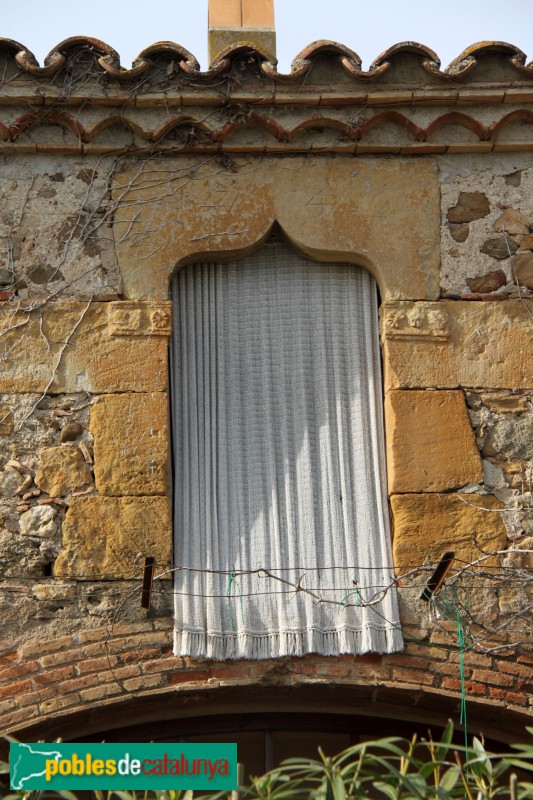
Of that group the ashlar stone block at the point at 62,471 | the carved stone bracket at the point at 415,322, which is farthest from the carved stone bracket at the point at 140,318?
the carved stone bracket at the point at 415,322

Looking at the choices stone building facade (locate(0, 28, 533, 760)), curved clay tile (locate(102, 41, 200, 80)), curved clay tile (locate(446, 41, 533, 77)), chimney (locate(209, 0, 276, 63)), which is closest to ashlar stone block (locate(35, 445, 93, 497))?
stone building facade (locate(0, 28, 533, 760))

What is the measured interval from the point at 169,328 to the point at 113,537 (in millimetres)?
1159

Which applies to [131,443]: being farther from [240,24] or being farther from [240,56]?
[240,24]

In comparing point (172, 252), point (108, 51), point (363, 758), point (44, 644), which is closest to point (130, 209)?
point (172, 252)

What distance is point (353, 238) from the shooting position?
7551mm

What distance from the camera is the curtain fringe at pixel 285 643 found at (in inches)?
265

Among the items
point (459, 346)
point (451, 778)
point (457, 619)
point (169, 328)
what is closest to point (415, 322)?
point (459, 346)

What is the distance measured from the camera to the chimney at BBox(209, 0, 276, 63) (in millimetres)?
8086

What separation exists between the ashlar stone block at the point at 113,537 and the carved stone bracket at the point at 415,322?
1.54 m

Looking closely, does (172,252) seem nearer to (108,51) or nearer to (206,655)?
(108,51)

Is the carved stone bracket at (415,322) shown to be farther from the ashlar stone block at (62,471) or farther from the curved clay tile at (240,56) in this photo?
the ashlar stone block at (62,471)

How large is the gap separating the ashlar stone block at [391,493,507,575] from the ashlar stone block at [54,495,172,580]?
118cm

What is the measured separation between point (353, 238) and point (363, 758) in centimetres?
318

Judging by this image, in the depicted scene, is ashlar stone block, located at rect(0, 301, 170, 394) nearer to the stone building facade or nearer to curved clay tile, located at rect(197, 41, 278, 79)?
the stone building facade
